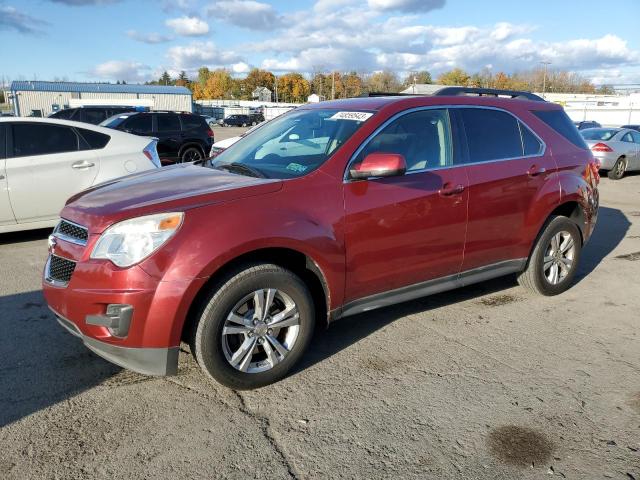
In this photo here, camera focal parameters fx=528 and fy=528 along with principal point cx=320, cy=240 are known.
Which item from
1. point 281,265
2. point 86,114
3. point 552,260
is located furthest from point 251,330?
point 86,114

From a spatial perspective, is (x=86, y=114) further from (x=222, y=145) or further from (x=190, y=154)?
(x=222, y=145)

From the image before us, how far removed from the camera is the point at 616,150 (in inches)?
605

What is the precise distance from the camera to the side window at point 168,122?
14.9 meters

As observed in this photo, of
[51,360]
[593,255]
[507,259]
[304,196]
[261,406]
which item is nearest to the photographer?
[261,406]

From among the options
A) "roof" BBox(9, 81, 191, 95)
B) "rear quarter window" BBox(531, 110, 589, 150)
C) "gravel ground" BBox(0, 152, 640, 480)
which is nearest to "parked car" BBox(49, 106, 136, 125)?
"gravel ground" BBox(0, 152, 640, 480)

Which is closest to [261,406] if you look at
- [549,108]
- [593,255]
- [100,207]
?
[100,207]

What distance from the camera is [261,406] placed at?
3152mm

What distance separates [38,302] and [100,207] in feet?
6.62

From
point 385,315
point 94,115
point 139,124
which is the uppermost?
point 94,115

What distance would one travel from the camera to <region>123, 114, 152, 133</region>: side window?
1434 centimetres

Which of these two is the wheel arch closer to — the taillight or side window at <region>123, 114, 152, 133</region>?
side window at <region>123, 114, 152, 133</region>

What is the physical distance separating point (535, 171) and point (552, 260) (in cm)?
97

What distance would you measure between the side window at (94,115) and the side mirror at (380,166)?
1747 centimetres

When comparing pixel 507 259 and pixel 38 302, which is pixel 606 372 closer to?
pixel 507 259
